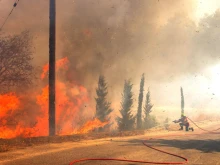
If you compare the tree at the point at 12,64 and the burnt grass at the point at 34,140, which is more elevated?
the tree at the point at 12,64

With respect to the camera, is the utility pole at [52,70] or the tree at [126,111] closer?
the utility pole at [52,70]

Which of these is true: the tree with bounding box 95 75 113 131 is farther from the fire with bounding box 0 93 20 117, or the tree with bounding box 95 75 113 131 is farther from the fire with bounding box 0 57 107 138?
the fire with bounding box 0 93 20 117

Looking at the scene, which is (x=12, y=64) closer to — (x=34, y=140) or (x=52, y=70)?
(x=52, y=70)

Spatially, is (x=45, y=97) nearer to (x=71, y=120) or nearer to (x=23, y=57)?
(x=23, y=57)

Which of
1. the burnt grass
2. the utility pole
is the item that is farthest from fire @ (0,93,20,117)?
the burnt grass

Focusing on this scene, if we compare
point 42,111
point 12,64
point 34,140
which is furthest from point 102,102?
point 34,140

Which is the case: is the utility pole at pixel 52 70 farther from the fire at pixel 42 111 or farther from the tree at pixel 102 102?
the tree at pixel 102 102

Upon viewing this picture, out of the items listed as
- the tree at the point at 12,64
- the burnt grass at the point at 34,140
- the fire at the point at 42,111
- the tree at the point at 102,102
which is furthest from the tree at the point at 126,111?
the burnt grass at the point at 34,140

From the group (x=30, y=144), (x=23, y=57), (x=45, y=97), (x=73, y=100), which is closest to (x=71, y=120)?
(x=73, y=100)

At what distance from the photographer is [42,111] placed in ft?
85.9

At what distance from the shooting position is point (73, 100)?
100ft

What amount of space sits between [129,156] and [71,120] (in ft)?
81.0

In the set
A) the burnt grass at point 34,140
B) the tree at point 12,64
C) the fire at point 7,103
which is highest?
the tree at point 12,64

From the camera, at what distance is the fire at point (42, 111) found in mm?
19297
